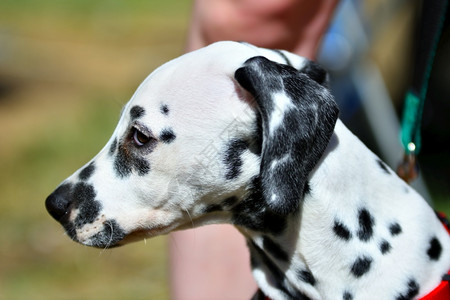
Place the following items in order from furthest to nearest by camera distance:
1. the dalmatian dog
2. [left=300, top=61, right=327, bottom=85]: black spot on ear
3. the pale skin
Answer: the pale skin < [left=300, top=61, right=327, bottom=85]: black spot on ear < the dalmatian dog

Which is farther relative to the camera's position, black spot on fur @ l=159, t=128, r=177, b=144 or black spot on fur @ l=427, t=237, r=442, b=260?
black spot on fur @ l=427, t=237, r=442, b=260

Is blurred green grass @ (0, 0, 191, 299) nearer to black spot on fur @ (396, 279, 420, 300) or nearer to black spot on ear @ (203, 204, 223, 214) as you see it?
black spot on ear @ (203, 204, 223, 214)

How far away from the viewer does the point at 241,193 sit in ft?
8.20

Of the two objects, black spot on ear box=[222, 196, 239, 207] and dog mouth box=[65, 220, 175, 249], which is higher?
black spot on ear box=[222, 196, 239, 207]

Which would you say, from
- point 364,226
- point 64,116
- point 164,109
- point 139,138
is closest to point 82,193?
point 139,138

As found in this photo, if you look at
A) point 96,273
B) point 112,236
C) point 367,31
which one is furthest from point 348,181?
point 367,31

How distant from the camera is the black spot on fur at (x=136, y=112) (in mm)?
2490

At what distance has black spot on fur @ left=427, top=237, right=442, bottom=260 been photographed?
8.45 feet

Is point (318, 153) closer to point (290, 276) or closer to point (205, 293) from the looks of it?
point (290, 276)

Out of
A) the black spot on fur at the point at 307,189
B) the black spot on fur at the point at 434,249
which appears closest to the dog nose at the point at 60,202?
the black spot on fur at the point at 307,189

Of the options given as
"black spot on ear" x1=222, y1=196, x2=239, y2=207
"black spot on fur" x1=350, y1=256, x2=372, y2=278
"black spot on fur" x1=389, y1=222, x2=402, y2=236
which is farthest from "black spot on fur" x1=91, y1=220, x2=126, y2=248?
"black spot on fur" x1=389, y1=222, x2=402, y2=236

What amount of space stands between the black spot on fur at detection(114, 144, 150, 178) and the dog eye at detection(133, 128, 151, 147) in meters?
0.04

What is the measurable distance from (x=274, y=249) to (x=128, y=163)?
0.56 m

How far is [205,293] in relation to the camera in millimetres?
3295
